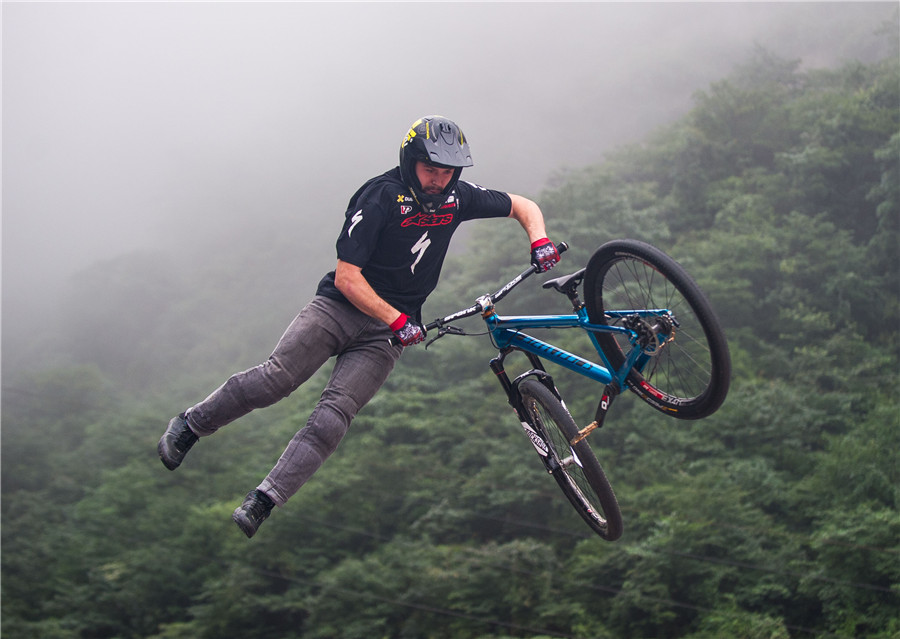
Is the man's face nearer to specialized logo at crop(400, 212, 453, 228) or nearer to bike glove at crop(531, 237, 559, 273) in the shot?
specialized logo at crop(400, 212, 453, 228)

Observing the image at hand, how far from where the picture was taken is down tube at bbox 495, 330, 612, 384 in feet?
13.2

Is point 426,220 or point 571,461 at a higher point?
point 426,220

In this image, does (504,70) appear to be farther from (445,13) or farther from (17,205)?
(17,205)

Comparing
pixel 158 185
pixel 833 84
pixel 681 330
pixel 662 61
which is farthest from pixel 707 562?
pixel 158 185

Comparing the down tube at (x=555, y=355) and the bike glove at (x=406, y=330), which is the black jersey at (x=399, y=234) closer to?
the bike glove at (x=406, y=330)

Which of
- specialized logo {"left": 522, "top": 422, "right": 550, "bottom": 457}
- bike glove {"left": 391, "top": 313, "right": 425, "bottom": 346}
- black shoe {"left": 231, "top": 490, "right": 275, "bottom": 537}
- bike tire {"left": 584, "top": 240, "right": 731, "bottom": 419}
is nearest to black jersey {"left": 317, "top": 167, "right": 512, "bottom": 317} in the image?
bike glove {"left": 391, "top": 313, "right": 425, "bottom": 346}

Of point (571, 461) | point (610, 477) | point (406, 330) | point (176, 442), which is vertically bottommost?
point (610, 477)

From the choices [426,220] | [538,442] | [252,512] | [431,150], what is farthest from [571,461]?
[431,150]

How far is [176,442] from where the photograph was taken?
13.6 feet

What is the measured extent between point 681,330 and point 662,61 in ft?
236

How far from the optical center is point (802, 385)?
21.9m

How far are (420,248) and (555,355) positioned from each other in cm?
91

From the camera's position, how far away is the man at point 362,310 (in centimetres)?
391

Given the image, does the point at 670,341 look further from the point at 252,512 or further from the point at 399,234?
the point at 252,512
